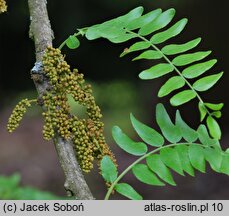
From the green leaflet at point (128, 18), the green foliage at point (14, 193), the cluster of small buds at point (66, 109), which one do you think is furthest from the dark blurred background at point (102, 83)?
the cluster of small buds at point (66, 109)

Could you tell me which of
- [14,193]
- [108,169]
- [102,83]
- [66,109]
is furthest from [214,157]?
[102,83]

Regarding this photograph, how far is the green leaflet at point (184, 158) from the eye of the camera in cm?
125

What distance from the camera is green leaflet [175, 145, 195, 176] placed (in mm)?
1248

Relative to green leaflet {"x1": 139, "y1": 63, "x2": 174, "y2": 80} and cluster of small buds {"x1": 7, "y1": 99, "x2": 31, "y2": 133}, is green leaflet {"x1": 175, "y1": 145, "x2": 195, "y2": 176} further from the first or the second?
cluster of small buds {"x1": 7, "y1": 99, "x2": 31, "y2": 133}

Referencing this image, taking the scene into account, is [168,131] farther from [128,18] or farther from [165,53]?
[128,18]

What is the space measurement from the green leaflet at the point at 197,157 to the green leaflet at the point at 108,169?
0.58 ft

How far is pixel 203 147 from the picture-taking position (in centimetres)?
126

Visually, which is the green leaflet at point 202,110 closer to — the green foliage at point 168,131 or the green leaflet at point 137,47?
the green foliage at point 168,131

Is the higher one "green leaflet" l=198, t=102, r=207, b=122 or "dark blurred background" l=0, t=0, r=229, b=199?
"dark blurred background" l=0, t=0, r=229, b=199

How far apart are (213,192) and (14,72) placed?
4.87 m

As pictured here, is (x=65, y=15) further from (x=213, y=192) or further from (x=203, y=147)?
(x=203, y=147)

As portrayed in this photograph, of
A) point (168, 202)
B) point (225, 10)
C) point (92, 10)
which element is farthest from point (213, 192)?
point (168, 202)

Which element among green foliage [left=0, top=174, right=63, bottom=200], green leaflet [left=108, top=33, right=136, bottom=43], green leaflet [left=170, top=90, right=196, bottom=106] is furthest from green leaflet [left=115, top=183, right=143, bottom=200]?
green foliage [left=0, top=174, right=63, bottom=200]

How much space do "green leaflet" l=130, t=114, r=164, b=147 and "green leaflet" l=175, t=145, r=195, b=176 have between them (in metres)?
0.05
